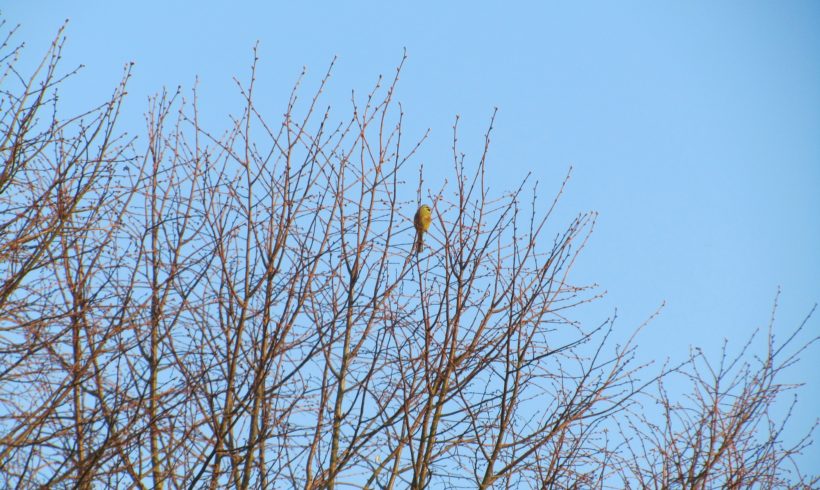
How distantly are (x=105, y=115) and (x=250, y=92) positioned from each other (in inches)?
32.9

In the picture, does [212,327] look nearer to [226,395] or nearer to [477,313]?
Answer: [226,395]

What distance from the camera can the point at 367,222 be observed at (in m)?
4.71

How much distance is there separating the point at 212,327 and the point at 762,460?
141 inches

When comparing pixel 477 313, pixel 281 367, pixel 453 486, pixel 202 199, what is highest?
pixel 202 199

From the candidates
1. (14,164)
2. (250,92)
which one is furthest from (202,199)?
(14,164)

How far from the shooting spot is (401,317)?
4461 millimetres

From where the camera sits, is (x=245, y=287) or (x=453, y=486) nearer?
(x=245, y=287)

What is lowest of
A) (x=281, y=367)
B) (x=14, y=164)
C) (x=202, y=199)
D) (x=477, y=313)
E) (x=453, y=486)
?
(x=453, y=486)

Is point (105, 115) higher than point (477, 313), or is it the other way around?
point (105, 115)

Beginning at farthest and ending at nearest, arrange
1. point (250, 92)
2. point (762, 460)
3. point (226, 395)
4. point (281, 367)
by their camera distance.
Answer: point (762, 460)
point (250, 92)
point (281, 367)
point (226, 395)

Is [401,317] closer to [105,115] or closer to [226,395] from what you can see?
[226,395]

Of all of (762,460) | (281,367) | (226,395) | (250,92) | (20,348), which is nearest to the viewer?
(20,348)

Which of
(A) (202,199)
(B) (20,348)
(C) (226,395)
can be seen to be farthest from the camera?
(A) (202,199)

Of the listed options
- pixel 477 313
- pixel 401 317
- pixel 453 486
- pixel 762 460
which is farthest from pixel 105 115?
pixel 762 460
